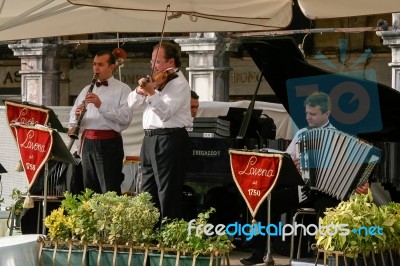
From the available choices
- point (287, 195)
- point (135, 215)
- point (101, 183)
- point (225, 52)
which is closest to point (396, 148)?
point (287, 195)

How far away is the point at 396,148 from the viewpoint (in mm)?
11242

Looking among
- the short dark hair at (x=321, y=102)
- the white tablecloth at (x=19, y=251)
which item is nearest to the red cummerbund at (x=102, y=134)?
the short dark hair at (x=321, y=102)

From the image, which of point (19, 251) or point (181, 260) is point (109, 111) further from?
point (181, 260)

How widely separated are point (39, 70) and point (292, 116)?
606 inches

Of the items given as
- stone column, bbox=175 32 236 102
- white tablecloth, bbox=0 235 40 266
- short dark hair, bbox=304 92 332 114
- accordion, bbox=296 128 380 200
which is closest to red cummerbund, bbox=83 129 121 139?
short dark hair, bbox=304 92 332 114

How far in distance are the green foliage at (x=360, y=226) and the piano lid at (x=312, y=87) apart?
3.74 meters

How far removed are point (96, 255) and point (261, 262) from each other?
2.41 metres

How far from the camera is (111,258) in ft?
27.2

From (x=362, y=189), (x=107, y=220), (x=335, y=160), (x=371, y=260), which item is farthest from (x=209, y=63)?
(x=371, y=260)

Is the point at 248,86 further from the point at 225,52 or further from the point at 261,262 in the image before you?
the point at 261,262

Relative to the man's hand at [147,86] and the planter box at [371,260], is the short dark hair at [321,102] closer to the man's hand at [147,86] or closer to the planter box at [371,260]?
the man's hand at [147,86]

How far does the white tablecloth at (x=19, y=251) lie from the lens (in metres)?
8.16

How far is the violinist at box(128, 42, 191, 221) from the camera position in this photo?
9281mm

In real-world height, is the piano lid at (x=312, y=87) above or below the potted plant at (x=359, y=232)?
above
